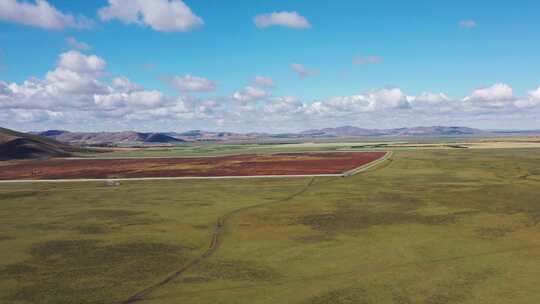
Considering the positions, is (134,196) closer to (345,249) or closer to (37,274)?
(37,274)

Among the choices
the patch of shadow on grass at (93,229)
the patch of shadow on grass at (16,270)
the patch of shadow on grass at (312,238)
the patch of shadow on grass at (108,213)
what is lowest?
the patch of shadow on grass at (16,270)

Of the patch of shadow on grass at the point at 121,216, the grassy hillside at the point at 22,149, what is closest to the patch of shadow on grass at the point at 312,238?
the patch of shadow on grass at the point at 121,216

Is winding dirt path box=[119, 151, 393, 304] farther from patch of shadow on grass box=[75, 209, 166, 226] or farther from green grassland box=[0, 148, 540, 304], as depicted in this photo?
patch of shadow on grass box=[75, 209, 166, 226]

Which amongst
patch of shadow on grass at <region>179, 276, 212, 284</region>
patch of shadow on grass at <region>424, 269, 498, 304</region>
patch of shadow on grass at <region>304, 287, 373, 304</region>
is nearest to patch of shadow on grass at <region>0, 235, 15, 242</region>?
patch of shadow on grass at <region>179, 276, 212, 284</region>

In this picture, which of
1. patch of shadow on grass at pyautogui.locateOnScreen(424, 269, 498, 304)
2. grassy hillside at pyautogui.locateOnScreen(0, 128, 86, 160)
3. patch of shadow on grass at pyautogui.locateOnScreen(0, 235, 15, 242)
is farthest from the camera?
grassy hillside at pyautogui.locateOnScreen(0, 128, 86, 160)

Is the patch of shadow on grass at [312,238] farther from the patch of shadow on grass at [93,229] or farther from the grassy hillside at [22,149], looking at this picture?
the grassy hillside at [22,149]

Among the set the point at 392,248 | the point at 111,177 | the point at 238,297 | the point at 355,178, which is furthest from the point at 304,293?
the point at 111,177
